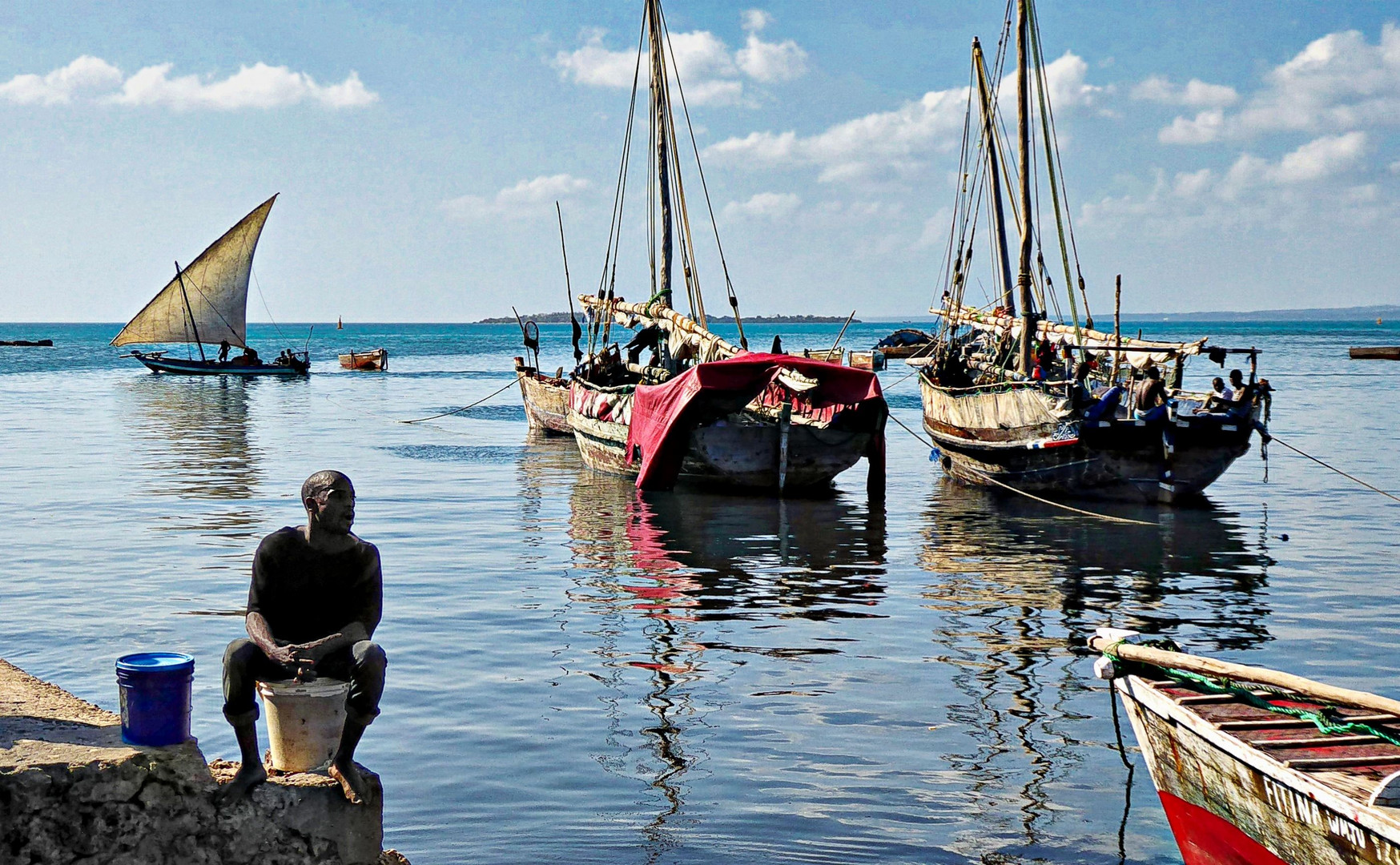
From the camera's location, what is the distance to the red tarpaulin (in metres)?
21.7

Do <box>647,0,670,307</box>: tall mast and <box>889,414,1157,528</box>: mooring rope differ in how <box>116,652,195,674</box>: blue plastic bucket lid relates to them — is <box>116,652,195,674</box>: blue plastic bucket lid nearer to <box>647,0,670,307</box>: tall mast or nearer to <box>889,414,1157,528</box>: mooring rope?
<box>889,414,1157,528</box>: mooring rope

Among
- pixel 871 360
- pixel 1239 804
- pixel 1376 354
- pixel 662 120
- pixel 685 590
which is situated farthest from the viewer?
pixel 1376 354

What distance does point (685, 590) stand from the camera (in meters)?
14.9

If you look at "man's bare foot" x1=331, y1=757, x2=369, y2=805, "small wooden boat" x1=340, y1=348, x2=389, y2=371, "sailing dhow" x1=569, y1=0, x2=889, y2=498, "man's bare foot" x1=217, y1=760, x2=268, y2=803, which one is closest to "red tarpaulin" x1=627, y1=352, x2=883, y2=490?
"sailing dhow" x1=569, y1=0, x2=889, y2=498

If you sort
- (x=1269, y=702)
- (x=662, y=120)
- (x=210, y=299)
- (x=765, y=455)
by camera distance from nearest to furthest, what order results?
(x=1269, y=702), (x=765, y=455), (x=662, y=120), (x=210, y=299)

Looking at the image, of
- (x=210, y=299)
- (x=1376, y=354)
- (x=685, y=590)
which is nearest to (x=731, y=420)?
(x=685, y=590)

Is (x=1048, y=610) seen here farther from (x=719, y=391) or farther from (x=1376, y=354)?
(x=1376, y=354)

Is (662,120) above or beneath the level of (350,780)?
above

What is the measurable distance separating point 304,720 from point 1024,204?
22.4 meters

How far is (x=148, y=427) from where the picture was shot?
3788cm

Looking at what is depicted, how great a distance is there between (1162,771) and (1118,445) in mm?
15437

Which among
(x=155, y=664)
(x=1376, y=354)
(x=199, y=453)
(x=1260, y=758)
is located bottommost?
(x=199, y=453)

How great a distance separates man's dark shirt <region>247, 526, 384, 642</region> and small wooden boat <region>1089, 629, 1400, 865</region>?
4.06 meters

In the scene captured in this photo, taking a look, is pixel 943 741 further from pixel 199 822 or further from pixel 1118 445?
pixel 1118 445
